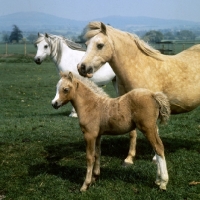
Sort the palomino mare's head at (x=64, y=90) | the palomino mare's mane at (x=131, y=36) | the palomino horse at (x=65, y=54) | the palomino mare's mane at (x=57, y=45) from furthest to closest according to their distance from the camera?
the palomino mare's mane at (x=57, y=45)
the palomino horse at (x=65, y=54)
the palomino mare's mane at (x=131, y=36)
the palomino mare's head at (x=64, y=90)

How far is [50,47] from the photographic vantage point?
12.0 meters

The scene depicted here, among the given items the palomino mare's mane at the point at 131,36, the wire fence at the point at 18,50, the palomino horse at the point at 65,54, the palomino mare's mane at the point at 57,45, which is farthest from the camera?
the wire fence at the point at 18,50

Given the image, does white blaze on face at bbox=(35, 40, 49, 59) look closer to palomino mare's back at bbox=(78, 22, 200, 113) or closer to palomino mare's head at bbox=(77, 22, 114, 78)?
palomino mare's back at bbox=(78, 22, 200, 113)

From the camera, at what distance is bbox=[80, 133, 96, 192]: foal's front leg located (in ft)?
17.0

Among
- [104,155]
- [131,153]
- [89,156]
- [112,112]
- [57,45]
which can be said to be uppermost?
[112,112]

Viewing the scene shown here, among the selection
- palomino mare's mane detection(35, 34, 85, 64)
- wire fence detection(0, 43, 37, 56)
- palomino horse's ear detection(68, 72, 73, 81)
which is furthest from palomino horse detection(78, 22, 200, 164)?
wire fence detection(0, 43, 37, 56)

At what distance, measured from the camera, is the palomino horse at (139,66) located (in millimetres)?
5703

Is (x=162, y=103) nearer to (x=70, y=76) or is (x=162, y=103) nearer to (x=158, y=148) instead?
(x=158, y=148)

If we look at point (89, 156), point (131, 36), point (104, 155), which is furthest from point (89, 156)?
point (131, 36)

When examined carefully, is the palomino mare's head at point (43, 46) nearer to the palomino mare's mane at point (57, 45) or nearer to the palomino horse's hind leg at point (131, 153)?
the palomino mare's mane at point (57, 45)

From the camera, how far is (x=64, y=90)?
16.6 feet

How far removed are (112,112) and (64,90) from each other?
0.73 m

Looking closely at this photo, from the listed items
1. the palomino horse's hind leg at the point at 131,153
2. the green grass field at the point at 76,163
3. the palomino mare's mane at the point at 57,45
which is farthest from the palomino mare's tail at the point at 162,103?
the palomino mare's mane at the point at 57,45

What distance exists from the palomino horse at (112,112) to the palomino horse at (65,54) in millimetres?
5694
